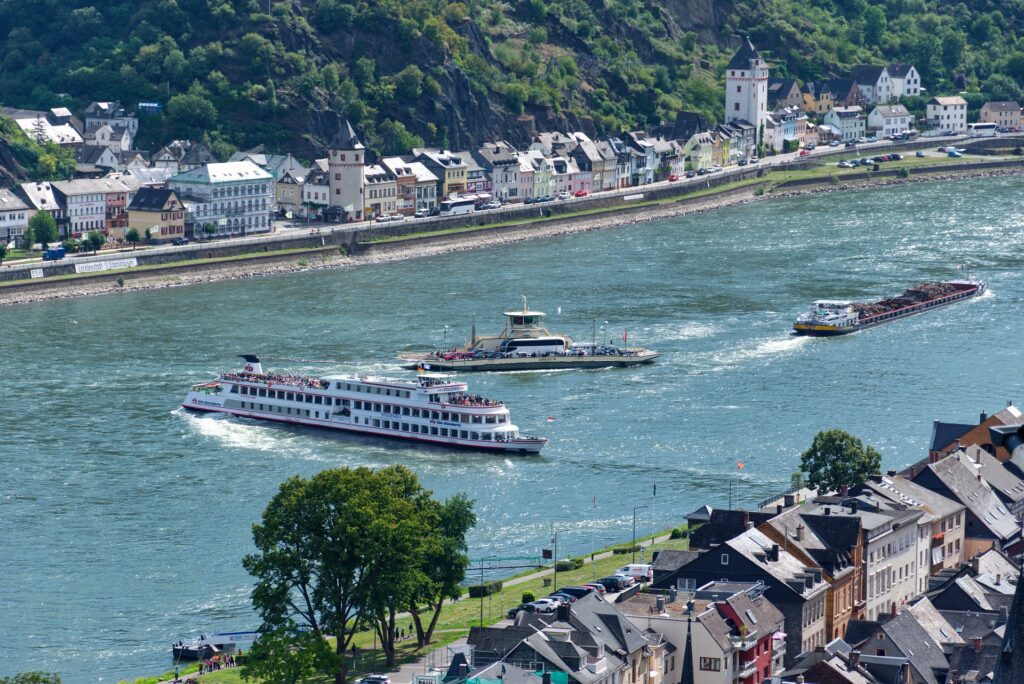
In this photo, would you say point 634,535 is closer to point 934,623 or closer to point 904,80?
point 934,623

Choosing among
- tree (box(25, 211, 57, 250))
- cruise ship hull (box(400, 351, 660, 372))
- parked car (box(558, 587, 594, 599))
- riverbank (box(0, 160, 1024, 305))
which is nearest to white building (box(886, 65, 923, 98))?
riverbank (box(0, 160, 1024, 305))

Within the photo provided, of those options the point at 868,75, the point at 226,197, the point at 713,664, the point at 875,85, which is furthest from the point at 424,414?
the point at 868,75

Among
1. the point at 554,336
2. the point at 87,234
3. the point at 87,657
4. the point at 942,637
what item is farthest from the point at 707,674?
the point at 87,234

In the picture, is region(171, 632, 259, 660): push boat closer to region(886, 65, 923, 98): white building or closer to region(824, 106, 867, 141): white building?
region(824, 106, 867, 141): white building

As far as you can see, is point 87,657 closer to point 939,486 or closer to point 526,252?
point 939,486

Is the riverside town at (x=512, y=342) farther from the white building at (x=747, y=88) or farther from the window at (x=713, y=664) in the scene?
the window at (x=713, y=664)
